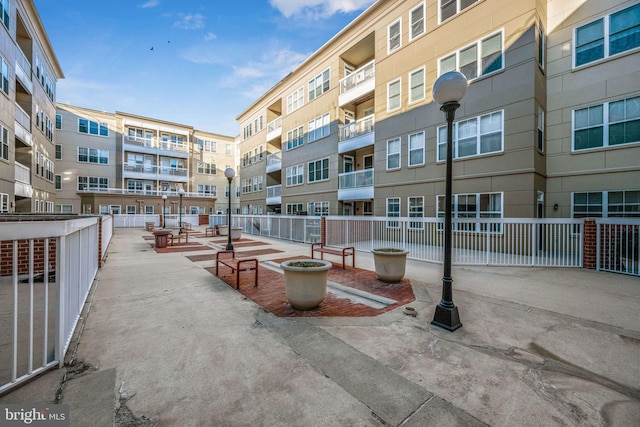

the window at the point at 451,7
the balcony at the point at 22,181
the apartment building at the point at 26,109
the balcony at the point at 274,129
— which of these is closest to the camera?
the window at the point at 451,7

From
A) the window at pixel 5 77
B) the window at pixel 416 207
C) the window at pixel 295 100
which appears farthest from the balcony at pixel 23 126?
the window at pixel 416 207

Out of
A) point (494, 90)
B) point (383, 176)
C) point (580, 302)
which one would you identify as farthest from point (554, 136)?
point (580, 302)

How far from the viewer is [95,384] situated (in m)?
2.84

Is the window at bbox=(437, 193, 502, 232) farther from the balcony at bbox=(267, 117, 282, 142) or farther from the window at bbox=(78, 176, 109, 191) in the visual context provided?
the window at bbox=(78, 176, 109, 191)

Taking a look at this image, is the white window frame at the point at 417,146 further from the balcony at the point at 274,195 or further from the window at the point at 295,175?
the balcony at the point at 274,195

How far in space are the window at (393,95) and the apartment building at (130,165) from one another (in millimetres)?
25019

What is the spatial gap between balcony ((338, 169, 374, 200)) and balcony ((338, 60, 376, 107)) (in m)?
5.34

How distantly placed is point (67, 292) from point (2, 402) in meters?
1.44

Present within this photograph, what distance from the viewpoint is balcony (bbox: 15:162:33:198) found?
1770 centimetres

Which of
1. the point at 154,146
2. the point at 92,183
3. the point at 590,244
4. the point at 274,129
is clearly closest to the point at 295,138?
the point at 274,129

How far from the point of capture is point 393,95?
16.3 metres

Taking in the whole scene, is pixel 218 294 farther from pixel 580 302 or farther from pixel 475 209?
pixel 475 209

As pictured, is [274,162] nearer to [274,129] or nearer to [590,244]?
[274,129]

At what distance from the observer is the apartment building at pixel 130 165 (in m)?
33.0
